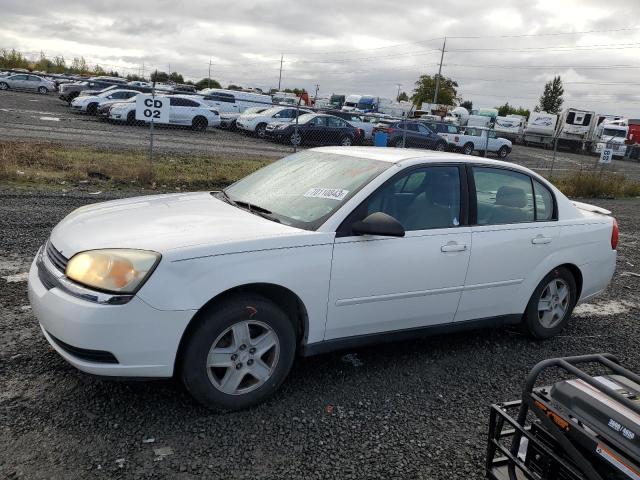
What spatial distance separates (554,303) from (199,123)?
22639mm

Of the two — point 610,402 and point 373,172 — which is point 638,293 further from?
point 610,402

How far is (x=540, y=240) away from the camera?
179 inches

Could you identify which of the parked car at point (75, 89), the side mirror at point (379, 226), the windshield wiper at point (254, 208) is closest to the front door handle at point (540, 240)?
the side mirror at point (379, 226)

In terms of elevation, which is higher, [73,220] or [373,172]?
[373,172]

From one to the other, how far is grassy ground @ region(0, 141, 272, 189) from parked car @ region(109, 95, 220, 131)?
10.4m

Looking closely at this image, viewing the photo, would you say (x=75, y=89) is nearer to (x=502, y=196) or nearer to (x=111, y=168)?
(x=111, y=168)

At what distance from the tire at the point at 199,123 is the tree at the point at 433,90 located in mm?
53377

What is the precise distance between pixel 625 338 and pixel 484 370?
1.85m

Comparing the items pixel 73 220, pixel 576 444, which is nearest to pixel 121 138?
pixel 73 220

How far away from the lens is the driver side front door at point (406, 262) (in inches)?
140

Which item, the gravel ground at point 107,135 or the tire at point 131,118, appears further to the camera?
the tire at point 131,118

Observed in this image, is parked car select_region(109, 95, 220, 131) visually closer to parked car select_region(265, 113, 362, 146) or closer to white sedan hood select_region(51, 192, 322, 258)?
A: parked car select_region(265, 113, 362, 146)

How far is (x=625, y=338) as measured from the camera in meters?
5.18

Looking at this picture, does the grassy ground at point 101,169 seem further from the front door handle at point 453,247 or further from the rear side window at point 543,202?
the front door handle at point 453,247
